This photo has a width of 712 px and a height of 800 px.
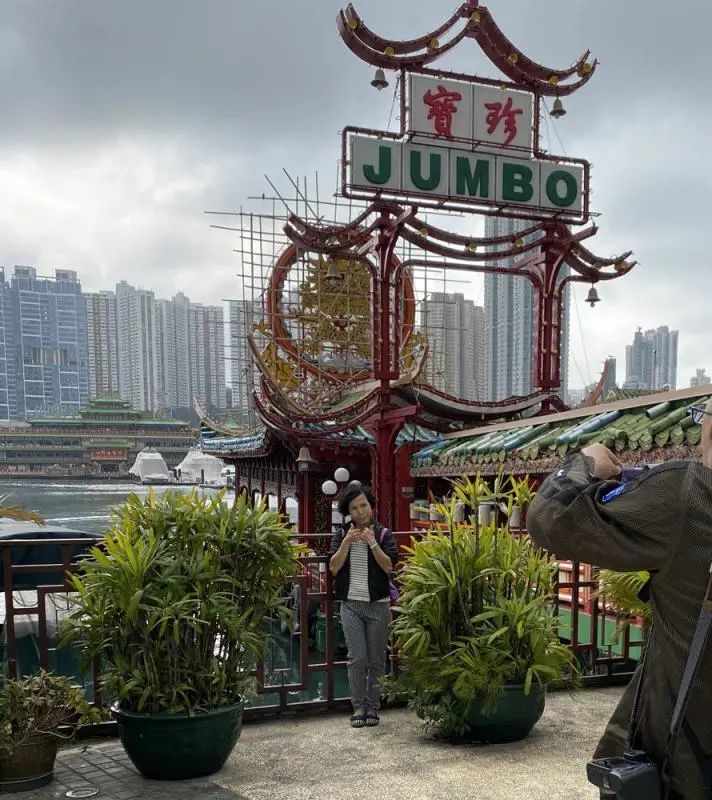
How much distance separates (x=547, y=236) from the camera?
12.2 metres

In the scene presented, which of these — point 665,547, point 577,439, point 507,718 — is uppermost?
point 665,547

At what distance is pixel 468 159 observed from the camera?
1127cm

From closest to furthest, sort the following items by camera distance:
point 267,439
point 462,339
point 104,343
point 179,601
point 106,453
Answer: point 179,601, point 267,439, point 462,339, point 106,453, point 104,343

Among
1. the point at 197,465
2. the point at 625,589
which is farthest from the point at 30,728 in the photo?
the point at 197,465

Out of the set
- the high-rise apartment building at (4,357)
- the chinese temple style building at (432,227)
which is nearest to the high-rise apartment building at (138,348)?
the high-rise apartment building at (4,357)

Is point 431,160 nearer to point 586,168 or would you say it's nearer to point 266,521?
point 586,168

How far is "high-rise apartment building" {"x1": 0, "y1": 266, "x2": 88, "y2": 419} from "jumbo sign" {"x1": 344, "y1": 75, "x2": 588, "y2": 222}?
320 feet

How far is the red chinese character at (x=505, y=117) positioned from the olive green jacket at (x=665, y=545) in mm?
11053

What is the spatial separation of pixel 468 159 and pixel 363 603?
29.1ft

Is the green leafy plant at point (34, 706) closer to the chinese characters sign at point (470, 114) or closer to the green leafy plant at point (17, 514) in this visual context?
the green leafy plant at point (17, 514)

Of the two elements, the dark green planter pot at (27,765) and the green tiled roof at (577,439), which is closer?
the dark green planter pot at (27,765)

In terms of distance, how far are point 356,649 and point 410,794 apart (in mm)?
1079

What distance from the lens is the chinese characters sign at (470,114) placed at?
1104cm

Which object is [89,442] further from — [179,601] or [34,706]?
[179,601]
